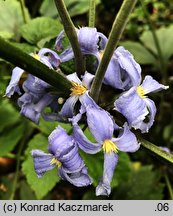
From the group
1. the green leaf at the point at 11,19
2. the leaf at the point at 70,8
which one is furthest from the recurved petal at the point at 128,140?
the leaf at the point at 70,8

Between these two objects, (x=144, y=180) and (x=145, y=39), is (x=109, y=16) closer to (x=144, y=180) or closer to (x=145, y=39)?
(x=145, y=39)

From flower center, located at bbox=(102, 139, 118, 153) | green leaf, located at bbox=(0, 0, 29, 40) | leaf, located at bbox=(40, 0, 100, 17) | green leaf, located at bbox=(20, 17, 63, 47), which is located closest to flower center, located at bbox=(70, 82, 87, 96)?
flower center, located at bbox=(102, 139, 118, 153)

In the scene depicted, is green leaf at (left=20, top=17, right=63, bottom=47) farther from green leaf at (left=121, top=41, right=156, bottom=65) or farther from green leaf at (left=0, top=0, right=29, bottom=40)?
green leaf at (left=121, top=41, right=156, bottom=65)

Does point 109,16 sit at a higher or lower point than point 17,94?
lower

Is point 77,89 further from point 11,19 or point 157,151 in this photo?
point 11,19

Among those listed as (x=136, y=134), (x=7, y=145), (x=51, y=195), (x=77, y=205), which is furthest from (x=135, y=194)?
(x=136, y=134)

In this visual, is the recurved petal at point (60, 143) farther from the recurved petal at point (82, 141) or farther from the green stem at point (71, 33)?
the green stem at point (71, 33)

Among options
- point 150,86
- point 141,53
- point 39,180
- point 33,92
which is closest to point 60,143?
point 33,92
